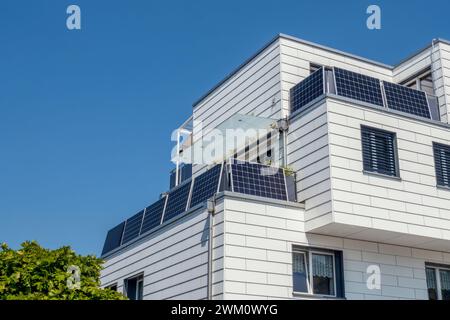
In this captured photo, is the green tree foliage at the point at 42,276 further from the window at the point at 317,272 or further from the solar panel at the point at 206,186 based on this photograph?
the window at the point at 317,272

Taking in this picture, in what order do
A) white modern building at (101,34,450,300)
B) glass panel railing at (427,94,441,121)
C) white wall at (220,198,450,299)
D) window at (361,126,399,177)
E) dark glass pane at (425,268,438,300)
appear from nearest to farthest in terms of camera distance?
1. white wall at (220,198,450,299)
2. white modern building at (101,34,450,300)
3. window at (361,126,399,177)
4. dark glass pane at (425,268,438,300)
5. glass panel railing at (427,94,441,121)

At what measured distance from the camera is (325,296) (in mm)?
16953

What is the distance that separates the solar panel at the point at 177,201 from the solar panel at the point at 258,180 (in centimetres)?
222

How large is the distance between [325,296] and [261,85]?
7.75 meters

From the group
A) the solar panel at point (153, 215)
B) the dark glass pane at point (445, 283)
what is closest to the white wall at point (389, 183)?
the dark glass pane at point (445, 283)

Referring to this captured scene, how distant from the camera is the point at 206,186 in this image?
18.1 meters

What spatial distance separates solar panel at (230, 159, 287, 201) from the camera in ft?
56.4

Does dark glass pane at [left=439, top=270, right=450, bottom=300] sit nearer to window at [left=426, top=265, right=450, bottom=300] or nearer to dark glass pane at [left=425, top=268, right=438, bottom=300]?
window at [left=426, top=265, right=450, bottom=300]

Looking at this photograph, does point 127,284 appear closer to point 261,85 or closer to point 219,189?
point 219,189

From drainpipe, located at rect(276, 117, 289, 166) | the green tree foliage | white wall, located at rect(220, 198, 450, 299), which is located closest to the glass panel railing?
white wall, located at rect(220, 198, 450, 299)

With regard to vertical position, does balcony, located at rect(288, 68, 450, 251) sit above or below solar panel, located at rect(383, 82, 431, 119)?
below

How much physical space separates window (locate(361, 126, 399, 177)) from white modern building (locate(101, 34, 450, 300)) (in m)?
0.03

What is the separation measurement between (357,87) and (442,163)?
322 cm

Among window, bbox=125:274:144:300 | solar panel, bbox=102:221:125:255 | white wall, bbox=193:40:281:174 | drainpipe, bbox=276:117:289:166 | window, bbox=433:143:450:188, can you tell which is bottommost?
window, bbox=125:274:144:300
